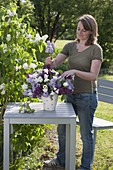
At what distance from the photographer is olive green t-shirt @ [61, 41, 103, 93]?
4141 millimetres

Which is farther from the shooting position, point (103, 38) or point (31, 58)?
point (103, 38)

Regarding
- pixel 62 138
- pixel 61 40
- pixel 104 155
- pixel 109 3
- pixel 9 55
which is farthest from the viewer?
pixel 61 40

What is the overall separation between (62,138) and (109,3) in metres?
14.3

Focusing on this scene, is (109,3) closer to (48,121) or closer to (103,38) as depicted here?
(103,38)

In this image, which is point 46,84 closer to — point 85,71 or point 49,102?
point 49,102

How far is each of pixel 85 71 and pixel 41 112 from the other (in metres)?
0.64

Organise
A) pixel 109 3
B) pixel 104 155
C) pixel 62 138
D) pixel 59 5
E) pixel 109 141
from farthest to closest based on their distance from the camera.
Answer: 1. pixel 59 5
2. pixel 109 3
3. pixel 109 141
4. pixel 104 155
5. pixel 62 138

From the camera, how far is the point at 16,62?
4281mm

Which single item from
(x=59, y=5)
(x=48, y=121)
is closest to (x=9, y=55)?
(x=48, y=121)

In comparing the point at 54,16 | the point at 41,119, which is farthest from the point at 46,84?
the point at 54,16

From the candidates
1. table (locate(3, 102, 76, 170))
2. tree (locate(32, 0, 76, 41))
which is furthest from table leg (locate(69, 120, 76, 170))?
tree (locate(32, 0, 76, 41))

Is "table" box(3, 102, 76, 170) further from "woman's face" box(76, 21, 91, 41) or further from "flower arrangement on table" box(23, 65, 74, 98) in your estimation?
"woman's face" box(76, 21, 91, 41)

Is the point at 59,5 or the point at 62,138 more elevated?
the point at 59,5

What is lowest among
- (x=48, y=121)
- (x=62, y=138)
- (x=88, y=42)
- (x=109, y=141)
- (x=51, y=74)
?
(x=109, y=141)
